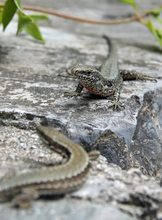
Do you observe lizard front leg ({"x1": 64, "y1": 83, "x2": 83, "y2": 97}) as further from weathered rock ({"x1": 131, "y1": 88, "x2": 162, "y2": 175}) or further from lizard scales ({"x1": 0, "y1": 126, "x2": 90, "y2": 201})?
lizard scales ({"x1": 0, "y1": 126, "x2": 90, "y2": 201})

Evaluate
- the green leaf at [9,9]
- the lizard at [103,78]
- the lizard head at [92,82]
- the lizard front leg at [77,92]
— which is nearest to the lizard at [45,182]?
the lizard at [103,78]

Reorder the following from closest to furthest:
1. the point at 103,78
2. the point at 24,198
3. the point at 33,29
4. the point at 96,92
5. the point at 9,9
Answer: the point at 24,198 → the point at 9,9 → the point at 96,92 → the point at 103,78 → the point at 33,29

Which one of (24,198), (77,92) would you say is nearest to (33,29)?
(77,92)

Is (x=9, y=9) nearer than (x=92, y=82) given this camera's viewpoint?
Yes

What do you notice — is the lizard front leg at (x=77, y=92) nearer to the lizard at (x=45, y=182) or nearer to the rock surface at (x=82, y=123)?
the rock surface at (x=82, y=123)

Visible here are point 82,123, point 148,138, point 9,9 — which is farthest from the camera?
point 9,9

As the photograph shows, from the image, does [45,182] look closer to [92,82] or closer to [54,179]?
[54,179]
